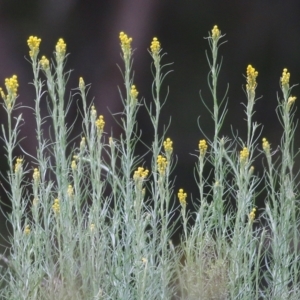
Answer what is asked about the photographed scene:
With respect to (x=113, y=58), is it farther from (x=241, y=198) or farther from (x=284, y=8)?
(x=241, y=198)

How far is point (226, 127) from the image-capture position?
6.10 m

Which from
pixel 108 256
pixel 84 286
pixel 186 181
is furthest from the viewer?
pixel 186 181

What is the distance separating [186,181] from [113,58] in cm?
108

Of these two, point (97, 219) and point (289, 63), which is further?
point (289, 63)

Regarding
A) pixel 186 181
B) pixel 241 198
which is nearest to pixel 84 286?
pixel 241 198

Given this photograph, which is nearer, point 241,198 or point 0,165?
point 241,198

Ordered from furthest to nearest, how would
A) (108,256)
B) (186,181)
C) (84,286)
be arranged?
1. (186,181)
2. (108,256)
3. (84,286)

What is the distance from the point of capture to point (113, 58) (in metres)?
6.10

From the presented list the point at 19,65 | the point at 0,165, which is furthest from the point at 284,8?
the point at 0,165

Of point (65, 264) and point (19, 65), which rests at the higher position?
point (19, 65)

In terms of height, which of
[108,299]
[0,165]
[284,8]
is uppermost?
[284,8]

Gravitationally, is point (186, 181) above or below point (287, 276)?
above

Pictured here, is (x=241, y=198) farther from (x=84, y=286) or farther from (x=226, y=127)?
(x=226, y=127)

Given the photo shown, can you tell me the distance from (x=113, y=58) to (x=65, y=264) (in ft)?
10.7
